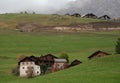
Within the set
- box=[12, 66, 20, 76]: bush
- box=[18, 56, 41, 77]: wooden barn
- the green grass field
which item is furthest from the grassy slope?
box=[12, 66, 20, 76]: bush

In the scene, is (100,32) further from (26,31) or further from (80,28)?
(26,31)

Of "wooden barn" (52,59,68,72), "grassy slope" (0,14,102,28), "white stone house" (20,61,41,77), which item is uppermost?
"grassy slope" (0,14,102,28)

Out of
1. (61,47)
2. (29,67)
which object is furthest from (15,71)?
(61,47)

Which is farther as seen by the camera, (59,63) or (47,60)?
(47,60)

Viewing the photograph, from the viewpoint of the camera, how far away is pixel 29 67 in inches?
2945

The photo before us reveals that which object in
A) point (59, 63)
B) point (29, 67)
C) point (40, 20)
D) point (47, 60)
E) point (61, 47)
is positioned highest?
point (40, 20)

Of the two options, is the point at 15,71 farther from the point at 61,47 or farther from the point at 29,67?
the point at 61,47

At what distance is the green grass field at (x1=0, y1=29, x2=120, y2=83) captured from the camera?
52.7 m

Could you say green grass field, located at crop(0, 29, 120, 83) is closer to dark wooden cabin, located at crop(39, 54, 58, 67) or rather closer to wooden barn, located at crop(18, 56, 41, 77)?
wooden barn, located at crop(18, 56, 41, 77)

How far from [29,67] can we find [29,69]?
1582 mm

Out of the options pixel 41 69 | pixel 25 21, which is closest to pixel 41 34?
pixel 25 21

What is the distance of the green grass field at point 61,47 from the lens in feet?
173

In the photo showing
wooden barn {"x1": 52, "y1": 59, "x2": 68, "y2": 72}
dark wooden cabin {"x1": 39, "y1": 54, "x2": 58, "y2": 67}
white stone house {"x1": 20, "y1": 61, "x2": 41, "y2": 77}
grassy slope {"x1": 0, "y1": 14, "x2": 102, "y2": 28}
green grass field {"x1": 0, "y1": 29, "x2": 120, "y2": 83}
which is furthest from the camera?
grassy slope {"x1": 0, "y1": 14, "x2": 102, "y2": 28}

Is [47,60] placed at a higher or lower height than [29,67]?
higher
